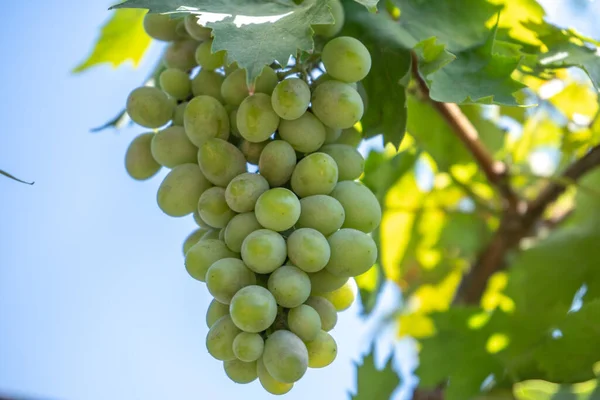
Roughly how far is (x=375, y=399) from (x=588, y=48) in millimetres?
521

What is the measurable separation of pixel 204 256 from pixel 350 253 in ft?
0.38

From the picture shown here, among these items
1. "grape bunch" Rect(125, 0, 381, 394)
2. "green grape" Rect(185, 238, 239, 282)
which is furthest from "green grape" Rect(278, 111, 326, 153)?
"green grape" Rect(185, 238, 239, 282)

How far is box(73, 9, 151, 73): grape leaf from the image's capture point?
89 centimetres

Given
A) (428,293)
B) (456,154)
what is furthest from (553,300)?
(428,293)

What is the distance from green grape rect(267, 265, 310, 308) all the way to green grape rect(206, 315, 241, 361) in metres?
0.04

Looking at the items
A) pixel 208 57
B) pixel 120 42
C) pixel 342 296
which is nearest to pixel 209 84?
pixel 208 57

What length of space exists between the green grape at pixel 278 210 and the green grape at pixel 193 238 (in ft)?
0.34

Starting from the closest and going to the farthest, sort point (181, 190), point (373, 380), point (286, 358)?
point (286, 358) < point (181, 190) < point (373, 380)

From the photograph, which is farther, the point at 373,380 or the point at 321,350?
the point at 373,380

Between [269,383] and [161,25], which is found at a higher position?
[161,25]

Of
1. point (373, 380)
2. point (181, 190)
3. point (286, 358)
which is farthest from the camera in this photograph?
point (373, 380)

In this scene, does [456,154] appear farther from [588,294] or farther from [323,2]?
[323,2]

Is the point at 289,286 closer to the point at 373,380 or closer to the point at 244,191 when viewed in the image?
the point at 244,191

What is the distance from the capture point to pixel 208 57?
0.58m
